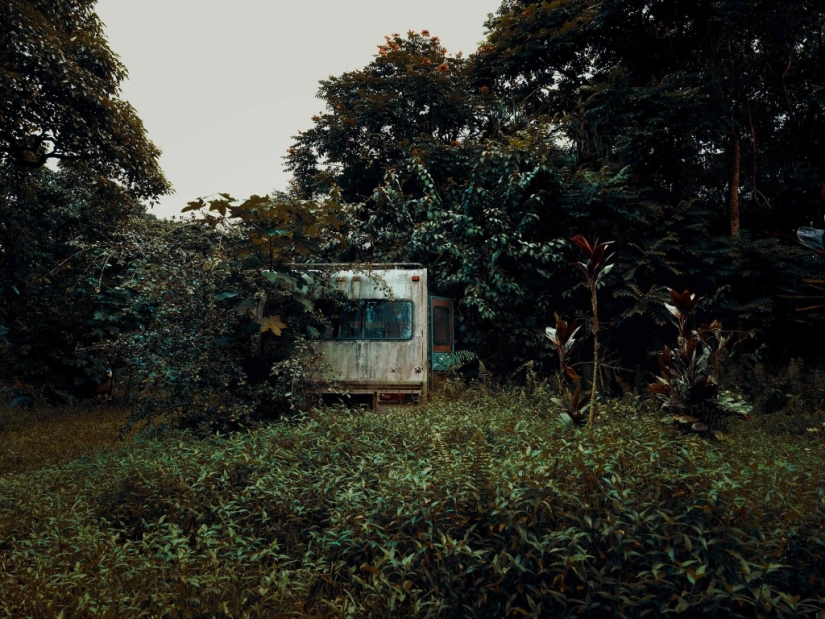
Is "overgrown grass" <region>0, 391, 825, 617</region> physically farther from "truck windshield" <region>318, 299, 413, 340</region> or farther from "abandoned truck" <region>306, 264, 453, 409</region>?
"truck windshield" <region>318, 299, 413, 340</region>

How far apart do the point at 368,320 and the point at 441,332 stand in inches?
82.7

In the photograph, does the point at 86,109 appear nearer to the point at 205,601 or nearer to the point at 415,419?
the point at 415,419

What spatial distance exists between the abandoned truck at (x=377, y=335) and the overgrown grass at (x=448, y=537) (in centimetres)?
435

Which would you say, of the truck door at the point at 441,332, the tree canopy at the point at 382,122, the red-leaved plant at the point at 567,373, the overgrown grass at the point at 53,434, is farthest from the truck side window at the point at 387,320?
the tree canopy at the point at 382,122

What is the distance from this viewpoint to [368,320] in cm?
1070

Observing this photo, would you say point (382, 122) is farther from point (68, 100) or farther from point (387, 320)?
point (387, 320)

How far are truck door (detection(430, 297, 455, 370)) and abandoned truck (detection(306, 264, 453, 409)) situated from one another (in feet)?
3.20

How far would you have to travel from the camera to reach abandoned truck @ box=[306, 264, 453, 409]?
34.1 feet

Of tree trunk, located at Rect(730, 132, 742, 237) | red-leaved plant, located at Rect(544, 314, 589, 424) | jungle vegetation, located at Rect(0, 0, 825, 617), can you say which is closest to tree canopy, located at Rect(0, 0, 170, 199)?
jungle vegetation, located at Rect(0, 0, 825, 617)

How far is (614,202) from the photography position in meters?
13.5

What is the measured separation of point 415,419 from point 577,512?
3.75 m

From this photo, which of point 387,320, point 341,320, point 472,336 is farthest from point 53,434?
point 472,336

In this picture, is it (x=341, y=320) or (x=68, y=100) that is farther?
(x=68, y=100)

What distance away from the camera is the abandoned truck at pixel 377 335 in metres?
10.4
